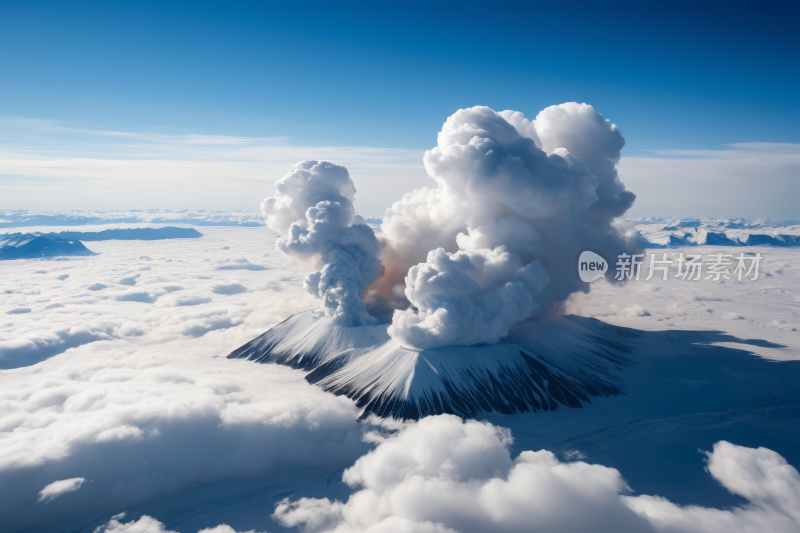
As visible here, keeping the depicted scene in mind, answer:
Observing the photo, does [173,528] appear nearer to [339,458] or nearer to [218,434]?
[218,434]

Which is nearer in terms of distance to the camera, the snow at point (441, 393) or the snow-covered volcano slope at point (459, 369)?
the snow at point (441, 393)

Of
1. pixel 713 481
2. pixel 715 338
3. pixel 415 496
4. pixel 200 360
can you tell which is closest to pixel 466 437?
pixel 415 496

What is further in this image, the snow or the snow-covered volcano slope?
the snow-covered volcano slope

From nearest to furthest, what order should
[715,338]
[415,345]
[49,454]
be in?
[49,454]
[415,345]
[715,338]

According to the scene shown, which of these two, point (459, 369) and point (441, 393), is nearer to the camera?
point (441, 393)

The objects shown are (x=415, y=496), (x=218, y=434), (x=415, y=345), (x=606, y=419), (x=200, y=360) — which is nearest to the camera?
(x=415, y=496)

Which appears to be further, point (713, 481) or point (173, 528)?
point (713, 481)

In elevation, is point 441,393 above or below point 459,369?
below

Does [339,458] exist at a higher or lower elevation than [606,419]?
lower
